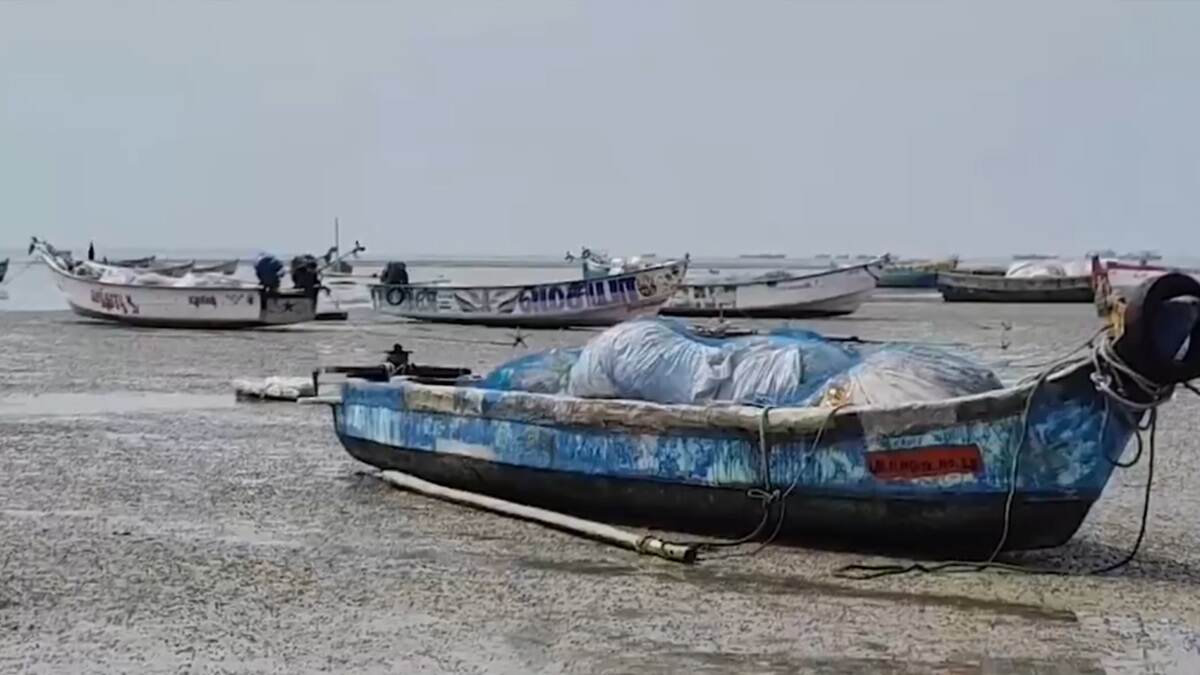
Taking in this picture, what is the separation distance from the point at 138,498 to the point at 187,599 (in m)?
2.91

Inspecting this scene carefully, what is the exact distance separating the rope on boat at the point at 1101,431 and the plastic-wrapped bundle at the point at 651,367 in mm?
1527

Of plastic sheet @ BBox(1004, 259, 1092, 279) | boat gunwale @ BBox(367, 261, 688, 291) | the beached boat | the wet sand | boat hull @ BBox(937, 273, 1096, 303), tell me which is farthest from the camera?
the beached boat

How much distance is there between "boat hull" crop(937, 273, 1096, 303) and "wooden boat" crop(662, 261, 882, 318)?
9.87 m

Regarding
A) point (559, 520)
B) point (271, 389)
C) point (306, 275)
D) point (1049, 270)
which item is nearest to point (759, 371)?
point (559, 520)

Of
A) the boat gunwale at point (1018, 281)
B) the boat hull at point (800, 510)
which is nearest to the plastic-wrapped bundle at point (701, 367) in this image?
the boat hull at point (800, 510)

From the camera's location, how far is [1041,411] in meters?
7.14

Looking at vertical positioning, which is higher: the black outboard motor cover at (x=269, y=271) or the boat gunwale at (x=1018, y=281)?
the black outboard motor cover at (x=269, y=271)

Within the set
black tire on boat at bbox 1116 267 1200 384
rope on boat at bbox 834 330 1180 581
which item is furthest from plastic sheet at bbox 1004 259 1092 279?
black tire on boat at bbox 1116 267 1200 384

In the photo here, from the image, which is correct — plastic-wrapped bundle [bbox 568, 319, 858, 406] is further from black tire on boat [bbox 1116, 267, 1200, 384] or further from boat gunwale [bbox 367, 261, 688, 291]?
boat gunwale [bbox 367, 261, 688, 291]

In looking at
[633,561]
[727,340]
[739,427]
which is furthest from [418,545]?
[727,340]

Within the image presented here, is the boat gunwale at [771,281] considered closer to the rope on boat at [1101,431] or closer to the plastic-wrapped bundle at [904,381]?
the plastic-wrapped bundle at [904,381]

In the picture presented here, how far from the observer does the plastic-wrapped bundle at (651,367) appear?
8.77 metres

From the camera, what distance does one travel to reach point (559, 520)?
8.56 metres

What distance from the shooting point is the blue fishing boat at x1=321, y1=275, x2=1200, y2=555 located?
22.8 ft
